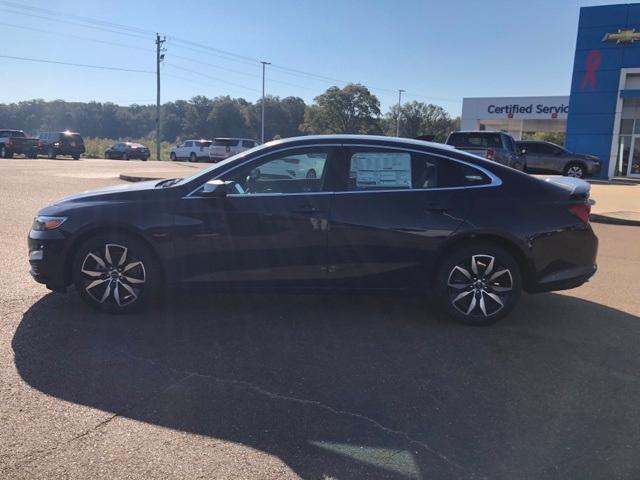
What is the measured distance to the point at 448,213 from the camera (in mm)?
4742

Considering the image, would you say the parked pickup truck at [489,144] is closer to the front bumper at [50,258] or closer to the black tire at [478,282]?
the black tire at [478,282]

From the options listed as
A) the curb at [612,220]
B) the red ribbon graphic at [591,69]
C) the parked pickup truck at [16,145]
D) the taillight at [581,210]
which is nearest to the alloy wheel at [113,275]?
the taillight at [581,210]

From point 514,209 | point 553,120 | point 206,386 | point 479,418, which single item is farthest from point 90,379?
point 553,120

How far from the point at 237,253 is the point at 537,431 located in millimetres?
2725

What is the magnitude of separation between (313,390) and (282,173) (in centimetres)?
208

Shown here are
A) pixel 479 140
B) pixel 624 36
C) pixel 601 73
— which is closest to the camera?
pixel 479 140

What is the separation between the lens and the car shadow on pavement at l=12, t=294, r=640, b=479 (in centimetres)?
297

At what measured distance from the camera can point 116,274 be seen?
15.9ft

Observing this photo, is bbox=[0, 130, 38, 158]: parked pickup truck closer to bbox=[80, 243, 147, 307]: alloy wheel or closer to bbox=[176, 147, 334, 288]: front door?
bbox=[80, 243, 147, 307]: alloy wheel

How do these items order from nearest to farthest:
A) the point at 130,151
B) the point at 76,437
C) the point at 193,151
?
1. the point at 76,437
2. the point at 193,151
3. the point at 130,151

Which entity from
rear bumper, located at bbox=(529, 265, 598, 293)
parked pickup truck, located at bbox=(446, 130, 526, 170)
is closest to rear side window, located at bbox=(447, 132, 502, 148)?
parked pickup truck, located at bbox=(446, 130, 526, 170)

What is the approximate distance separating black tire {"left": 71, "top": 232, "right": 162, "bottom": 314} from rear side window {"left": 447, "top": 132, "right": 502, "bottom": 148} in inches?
549

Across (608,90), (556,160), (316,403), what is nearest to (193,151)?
(556,160)

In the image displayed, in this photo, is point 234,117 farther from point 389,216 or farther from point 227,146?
point 389,216
